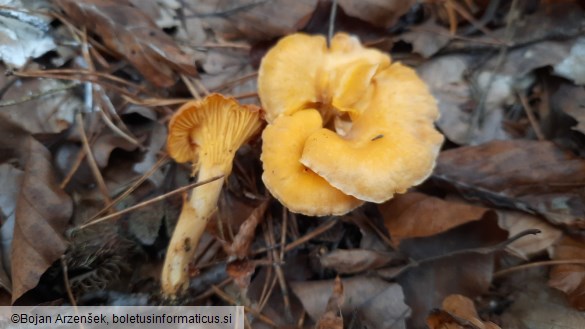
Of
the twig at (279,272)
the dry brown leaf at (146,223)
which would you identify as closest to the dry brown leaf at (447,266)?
the twig at (279,272)

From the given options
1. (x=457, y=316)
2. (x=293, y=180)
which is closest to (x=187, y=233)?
(x=293, y=180)

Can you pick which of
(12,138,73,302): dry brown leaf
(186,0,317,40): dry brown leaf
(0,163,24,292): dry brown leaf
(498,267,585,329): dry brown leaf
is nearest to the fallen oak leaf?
(498,267,585,329): dry brown leaf

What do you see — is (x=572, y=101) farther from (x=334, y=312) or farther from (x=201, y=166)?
(x=201, y=166)

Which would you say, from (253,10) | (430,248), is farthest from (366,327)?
(253,10)

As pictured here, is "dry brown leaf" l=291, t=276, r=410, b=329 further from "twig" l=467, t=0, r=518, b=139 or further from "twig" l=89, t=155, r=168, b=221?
"twig" l=467, t=0, r=518, b=139

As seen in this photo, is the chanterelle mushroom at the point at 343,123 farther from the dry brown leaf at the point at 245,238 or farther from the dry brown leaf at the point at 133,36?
the dry brown leaf at the point at 133,36

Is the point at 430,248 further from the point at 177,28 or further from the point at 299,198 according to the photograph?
the point at 177,28
